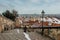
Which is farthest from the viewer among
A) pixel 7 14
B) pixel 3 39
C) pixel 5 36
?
pixel 7 14

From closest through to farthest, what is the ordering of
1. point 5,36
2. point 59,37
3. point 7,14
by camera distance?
point 5,36
point 59,37
point 7,14

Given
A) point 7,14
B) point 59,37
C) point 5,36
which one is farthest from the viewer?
point 7,14

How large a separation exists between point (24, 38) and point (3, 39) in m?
1.15

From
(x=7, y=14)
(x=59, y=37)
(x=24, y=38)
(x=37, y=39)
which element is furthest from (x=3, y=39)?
(x=7, y=14)

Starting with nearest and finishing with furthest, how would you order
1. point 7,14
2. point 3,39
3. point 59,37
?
point 3,39, point 59,37, point 7,14

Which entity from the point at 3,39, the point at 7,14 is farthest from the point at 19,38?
the point at 7,14

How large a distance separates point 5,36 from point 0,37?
14.9 inches

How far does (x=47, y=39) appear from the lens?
32.3 ft

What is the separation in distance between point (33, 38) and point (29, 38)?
24 cm

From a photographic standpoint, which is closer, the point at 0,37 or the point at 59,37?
the point at 0,37

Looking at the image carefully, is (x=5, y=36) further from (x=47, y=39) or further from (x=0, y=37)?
(x=47, y=39)

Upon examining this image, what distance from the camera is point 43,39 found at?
390 inches

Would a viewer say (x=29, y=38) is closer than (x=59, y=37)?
Yes

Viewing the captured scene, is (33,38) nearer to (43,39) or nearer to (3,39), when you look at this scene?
(43,39)
